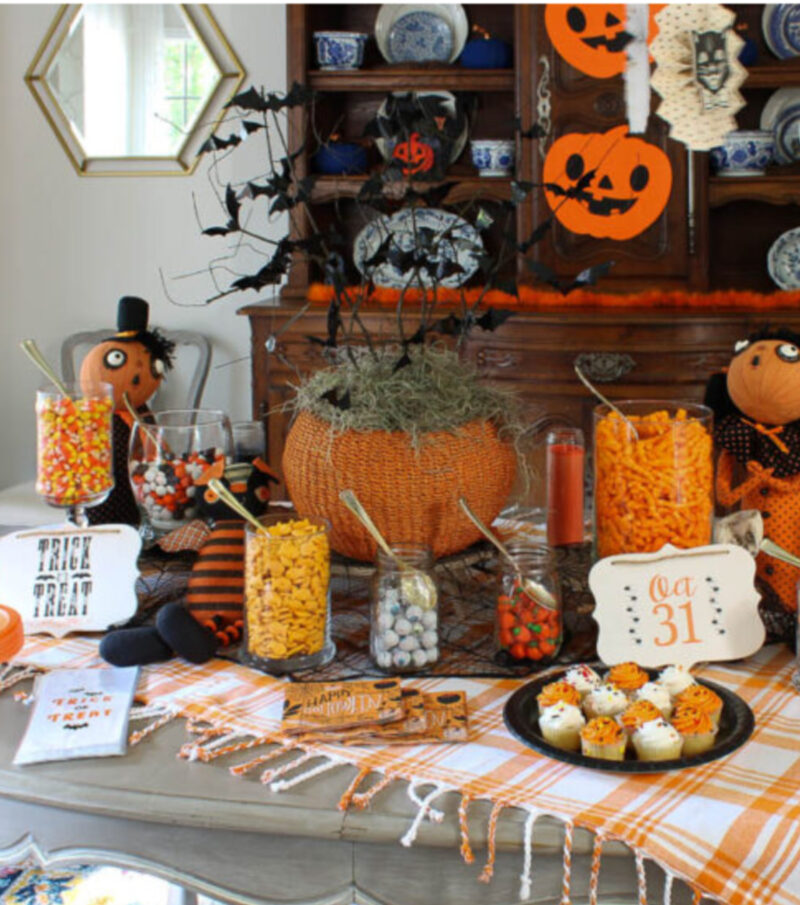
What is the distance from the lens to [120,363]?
1720 millimetres

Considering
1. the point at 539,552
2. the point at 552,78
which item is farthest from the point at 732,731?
the point at 552,78

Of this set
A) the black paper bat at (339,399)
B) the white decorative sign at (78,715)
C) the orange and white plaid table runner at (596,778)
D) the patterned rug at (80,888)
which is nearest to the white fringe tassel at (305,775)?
the orange and white plaid table runner at (596,778)

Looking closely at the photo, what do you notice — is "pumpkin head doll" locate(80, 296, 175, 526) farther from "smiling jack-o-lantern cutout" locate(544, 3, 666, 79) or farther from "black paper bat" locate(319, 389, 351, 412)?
"smiling jack-o-lantern cutout" locate(544, 3, 666, 79)

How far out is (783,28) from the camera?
3.20m

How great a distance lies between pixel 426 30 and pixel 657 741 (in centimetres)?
270

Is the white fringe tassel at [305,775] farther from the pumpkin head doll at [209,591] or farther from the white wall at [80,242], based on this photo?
the white wall at [80,242]

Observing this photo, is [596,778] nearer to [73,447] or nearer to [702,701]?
[702,701]

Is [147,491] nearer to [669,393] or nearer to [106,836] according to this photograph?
[106,836]

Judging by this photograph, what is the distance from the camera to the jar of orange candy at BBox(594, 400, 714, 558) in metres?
1.31

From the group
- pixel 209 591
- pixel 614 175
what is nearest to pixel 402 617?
pixel 209 591

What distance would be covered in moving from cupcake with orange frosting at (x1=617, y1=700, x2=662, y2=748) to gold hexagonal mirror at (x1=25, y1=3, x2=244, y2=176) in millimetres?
2829

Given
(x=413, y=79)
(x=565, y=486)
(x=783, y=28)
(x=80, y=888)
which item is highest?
(x=783, y=28)

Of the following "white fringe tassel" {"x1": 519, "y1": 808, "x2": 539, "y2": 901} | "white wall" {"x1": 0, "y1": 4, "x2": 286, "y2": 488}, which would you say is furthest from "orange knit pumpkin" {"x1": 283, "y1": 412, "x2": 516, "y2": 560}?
"white wall" {"x1": 0, "y1": 4, "x2": 286, "y2": 488}

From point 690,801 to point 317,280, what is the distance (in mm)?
2603
